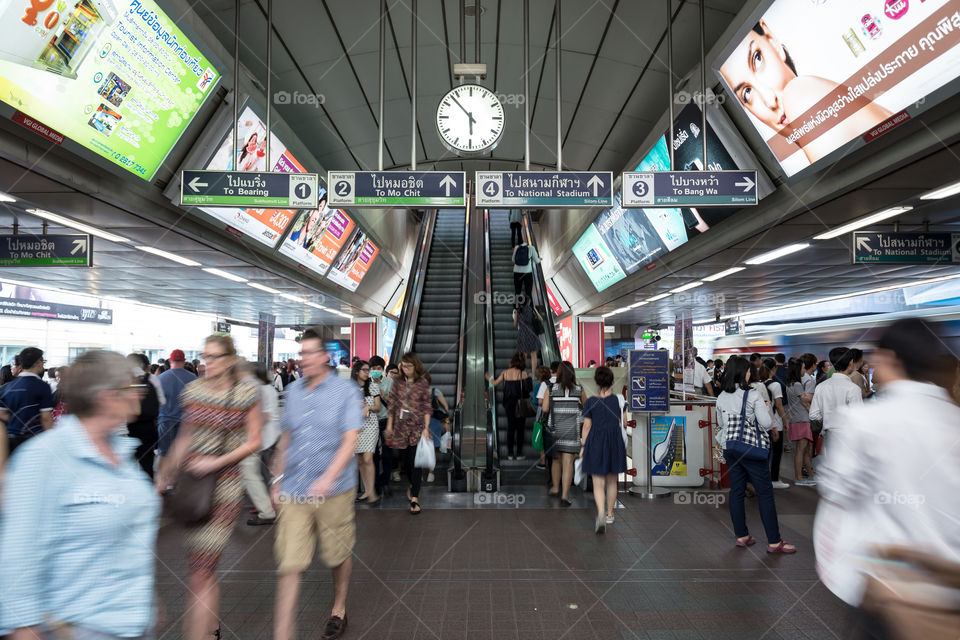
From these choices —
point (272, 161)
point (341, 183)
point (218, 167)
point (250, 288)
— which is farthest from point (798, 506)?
point (250, 288)

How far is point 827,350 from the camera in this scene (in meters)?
15.5

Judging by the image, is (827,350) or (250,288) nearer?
(250,288)

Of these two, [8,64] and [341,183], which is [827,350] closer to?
[341,183]

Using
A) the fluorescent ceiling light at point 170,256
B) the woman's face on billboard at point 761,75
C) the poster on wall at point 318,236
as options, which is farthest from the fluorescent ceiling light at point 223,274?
the woman's face on billboard at point 761,75

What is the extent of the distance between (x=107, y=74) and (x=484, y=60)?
19.5 ft

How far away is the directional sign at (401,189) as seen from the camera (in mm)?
6684

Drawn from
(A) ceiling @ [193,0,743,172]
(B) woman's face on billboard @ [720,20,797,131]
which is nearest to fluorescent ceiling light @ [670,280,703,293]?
(A) ceiling @ [193,0,743,172]

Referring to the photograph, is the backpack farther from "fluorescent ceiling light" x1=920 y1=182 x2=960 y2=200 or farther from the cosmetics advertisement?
"fluorescent ceiling light" x1=920 y1=182 x2=960 y2=200

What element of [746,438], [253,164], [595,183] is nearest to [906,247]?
[595,183]

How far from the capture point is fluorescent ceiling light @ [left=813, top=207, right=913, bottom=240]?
23.6 ft

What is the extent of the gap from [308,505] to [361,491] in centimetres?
410

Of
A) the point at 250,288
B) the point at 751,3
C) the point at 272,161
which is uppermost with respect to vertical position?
the point at 751,3

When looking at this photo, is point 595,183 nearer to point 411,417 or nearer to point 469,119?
point 469,119

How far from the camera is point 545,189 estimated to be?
21.9 ft
